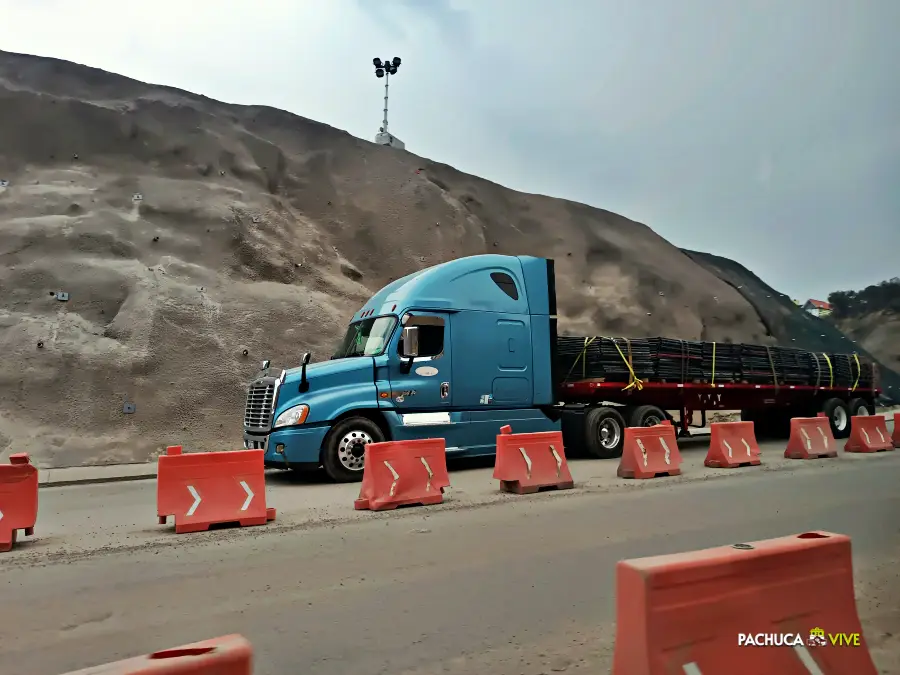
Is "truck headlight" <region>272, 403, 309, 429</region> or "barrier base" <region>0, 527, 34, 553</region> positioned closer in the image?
"barrier base" <region>0, 527, 34, 553</region>

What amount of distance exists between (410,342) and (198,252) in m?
16.4

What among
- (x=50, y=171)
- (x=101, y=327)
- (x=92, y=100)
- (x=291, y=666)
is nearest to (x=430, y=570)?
(x=291, y=666)

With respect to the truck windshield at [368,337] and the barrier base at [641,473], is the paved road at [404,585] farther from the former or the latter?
the truck windshield at [368,337]

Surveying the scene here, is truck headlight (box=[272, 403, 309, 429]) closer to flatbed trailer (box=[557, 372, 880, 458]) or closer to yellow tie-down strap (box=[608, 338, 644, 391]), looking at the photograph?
flatbed trailer (box=[557, 372, 880, 458])

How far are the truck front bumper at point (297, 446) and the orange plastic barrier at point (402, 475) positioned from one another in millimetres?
2522

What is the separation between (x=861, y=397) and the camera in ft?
66.1

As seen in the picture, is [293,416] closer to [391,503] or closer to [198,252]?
[391,503]

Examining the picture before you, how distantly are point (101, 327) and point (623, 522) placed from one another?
739 inches

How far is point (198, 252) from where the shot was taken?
25.4m

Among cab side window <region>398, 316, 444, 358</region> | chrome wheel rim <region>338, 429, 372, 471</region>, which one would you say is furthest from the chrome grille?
cab side window <region>398, 316, 444, 358</region>

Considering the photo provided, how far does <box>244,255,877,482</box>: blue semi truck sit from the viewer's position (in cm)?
1127

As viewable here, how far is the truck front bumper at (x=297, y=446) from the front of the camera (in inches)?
432

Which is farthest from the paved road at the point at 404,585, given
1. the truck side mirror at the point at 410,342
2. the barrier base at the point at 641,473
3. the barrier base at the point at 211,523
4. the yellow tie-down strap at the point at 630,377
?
the yellow tie-down strap at the point at 630,377

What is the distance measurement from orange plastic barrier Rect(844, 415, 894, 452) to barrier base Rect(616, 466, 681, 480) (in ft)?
21.1
